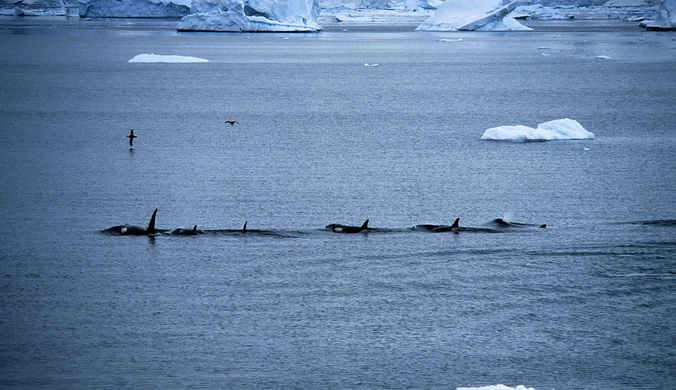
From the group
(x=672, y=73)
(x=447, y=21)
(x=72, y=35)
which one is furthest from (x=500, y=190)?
(x=72, y=35)

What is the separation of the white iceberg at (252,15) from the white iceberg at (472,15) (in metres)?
9.66

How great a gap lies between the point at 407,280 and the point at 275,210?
3622 millimetres

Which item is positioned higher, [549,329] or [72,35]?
[549,329]

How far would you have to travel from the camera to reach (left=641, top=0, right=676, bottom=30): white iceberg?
70562mm

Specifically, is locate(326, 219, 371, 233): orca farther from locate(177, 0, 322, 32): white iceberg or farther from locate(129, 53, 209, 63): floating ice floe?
locate(177, 0, 322, 32): white iceberg

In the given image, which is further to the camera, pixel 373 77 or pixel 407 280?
pixel 373 77

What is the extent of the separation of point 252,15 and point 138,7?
2090cm

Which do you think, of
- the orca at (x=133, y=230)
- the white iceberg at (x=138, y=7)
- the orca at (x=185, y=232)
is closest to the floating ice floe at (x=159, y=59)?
the orca at (x=133, y=230)

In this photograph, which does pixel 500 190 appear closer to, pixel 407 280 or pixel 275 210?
pixel 275 210

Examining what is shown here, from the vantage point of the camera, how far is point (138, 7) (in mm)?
86312

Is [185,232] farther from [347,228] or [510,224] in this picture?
[510,224]

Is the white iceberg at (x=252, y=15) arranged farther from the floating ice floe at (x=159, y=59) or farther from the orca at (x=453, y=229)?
the orca at (x=453, y=229)

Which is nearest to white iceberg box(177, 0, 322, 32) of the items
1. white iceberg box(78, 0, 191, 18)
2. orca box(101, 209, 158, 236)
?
white iceberg box(78, 0, 191, 18)

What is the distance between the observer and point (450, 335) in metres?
8.42
